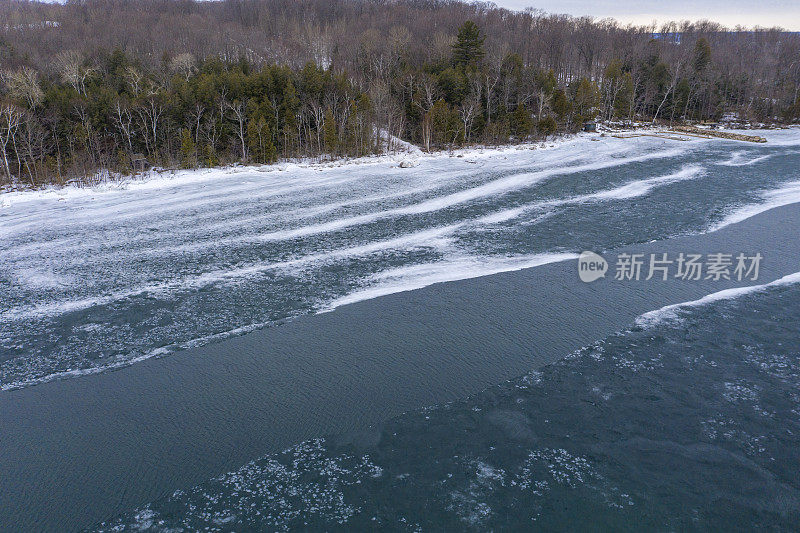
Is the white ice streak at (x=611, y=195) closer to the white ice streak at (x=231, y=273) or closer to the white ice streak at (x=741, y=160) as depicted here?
the white ice streak at (x=231, y=273)

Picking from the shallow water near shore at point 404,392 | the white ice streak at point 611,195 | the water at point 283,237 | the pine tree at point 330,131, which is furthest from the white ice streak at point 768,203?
the pine tree at point 330,131

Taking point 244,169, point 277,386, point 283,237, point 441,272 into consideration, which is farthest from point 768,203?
point 244,169

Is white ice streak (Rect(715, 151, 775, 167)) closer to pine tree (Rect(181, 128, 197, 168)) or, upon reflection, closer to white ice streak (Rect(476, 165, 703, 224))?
white ice streak (Rect(476, 165, 703, 224))

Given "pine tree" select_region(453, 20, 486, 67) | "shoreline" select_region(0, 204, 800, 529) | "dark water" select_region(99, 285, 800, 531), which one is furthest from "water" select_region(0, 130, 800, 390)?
"pine tree" select_region(453, 20, 486, 67)

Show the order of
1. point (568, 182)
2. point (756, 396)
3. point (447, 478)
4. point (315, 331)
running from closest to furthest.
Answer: point (447, 478) < point (756, 396) < point (315, 331) < point (568, 182)

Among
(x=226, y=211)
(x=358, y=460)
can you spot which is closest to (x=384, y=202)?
(x=226, y=211)

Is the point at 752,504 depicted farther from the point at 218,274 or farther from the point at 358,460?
the point at 218,274
